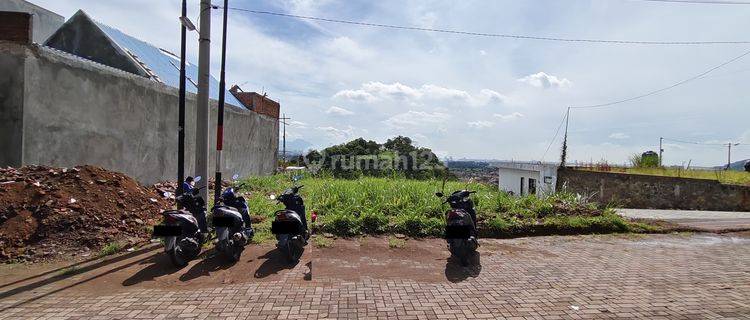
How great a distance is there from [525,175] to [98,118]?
25482mm

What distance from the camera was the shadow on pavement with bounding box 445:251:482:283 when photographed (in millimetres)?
5319

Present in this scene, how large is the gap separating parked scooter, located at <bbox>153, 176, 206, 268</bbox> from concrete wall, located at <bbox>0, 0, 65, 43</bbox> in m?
12.2

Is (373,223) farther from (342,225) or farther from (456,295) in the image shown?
(456,295)

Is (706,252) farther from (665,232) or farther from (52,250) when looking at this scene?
(52,250)

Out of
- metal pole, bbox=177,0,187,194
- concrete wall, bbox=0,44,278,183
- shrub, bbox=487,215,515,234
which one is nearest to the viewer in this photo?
metal pole, bbox=177,0,187,194

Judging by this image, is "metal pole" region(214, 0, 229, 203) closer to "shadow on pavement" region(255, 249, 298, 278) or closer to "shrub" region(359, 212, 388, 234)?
"shadow on pavement" region(255, 249, 298, 278)

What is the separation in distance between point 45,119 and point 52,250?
371 centimetres

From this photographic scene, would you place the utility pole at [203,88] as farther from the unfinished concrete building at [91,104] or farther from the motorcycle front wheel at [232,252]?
the unfinished concrete building at [91,104]

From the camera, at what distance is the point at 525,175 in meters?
29.2

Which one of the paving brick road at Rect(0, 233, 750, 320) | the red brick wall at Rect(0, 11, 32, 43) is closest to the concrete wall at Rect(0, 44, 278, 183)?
the red brick wall at Rect(0, 11, 32, 43)

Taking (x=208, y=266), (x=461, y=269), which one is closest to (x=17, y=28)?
(x=208, y=266)

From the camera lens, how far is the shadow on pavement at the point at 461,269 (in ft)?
17.4

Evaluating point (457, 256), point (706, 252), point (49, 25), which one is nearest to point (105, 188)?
point (457, 256)

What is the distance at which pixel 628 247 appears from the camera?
24.0ft
